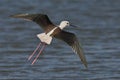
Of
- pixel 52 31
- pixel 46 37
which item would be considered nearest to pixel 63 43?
pixel 52 31

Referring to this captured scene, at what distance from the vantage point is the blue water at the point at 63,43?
12531 mm

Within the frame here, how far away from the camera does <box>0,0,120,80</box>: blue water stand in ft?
41.1

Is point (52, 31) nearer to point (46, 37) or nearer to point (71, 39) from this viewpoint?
point (46, 37)

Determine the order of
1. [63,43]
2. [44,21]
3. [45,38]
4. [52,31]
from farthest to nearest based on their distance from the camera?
[63,43] < [44,21] < [52,31] < [45,38]

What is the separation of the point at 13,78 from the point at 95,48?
3.22 metres

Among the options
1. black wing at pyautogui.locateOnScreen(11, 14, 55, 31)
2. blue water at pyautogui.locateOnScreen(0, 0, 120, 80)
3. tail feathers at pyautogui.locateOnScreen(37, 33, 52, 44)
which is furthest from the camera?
blue water at pyautogui.locateOnScreen(0, 0, 120, 80)

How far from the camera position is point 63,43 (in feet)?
50.8

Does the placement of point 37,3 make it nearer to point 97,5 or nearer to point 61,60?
point 97,5

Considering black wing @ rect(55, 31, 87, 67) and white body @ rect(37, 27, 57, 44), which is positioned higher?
white body @ rect(37, 27, 57, 44)

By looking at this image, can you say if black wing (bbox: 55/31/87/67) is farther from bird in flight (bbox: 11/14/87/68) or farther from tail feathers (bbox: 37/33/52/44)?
tail feathers (bbox: 37/33/52/44)

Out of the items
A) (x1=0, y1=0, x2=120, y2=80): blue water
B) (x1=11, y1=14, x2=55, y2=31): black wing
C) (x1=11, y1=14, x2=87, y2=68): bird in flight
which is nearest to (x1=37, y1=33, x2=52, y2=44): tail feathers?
(x1=11, y1=14, x2=87, y2=68): bird in flight

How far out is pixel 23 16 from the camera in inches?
408

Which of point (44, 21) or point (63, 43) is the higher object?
point (44, 21)

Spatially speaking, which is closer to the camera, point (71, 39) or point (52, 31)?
point (52, 31)
